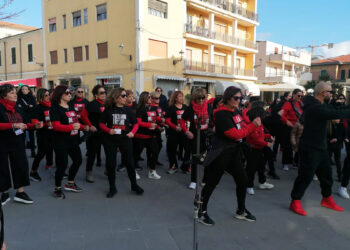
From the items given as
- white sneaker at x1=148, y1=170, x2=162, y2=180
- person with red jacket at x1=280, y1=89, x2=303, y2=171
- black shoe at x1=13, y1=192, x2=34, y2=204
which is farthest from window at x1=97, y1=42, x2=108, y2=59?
black shoe at x1=13, y1=192, x2=34, y2=204

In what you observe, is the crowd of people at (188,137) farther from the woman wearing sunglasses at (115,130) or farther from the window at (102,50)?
the window at (102,50)

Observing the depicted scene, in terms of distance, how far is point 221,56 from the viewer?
98.5ft

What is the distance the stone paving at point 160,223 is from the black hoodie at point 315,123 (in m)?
1.10

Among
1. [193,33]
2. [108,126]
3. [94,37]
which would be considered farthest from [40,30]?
[108,126]

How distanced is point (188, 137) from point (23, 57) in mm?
32644

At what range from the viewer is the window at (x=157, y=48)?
2267 cm

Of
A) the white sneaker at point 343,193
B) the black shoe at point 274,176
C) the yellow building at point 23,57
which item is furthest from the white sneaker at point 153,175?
the yellow building at point 23,57

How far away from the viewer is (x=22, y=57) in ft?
104

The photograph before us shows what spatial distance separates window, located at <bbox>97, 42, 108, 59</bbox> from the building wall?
9.03 metres

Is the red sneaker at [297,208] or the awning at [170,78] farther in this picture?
the awning at [170,78]

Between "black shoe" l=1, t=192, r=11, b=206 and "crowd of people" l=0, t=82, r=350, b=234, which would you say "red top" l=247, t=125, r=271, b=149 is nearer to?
"crowd of people" l=0, t=82, r=350, b=234

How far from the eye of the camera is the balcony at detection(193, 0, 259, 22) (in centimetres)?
2794

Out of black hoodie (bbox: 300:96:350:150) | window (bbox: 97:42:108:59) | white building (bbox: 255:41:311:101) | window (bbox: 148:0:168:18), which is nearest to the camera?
black hoodie (bbox: 300:96:350:150)

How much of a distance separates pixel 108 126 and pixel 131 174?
3.10 ft
